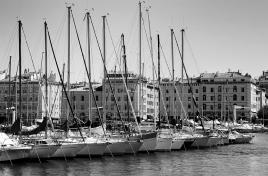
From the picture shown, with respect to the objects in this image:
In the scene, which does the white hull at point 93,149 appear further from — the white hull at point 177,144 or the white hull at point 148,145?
the white hull at point 177,144

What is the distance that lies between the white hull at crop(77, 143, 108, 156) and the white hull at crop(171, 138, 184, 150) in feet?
41.2

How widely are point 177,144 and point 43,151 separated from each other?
20.5 metres

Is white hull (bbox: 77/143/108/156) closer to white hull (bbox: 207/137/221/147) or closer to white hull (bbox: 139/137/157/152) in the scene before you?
white hull (bbox: 139/137/157/152)

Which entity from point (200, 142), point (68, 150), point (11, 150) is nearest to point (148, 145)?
point (68, 150)

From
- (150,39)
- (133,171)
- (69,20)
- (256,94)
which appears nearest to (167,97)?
(256,94)

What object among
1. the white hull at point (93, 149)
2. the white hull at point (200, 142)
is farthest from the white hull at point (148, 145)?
the white hull at point (200, 142)

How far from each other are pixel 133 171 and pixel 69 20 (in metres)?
18.2

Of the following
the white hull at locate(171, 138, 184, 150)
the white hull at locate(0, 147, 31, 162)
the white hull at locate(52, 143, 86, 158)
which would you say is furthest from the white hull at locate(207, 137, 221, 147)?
the white hull at locate(0, 147, 31, 162)

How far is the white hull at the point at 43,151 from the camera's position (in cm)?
4697

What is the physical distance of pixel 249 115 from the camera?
16962 cm

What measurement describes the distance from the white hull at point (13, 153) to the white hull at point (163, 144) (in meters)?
17.8

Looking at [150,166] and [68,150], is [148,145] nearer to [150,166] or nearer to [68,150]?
[150,166]

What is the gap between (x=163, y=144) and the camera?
60781 millimetres

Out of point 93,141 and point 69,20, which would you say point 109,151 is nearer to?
point 93,141
